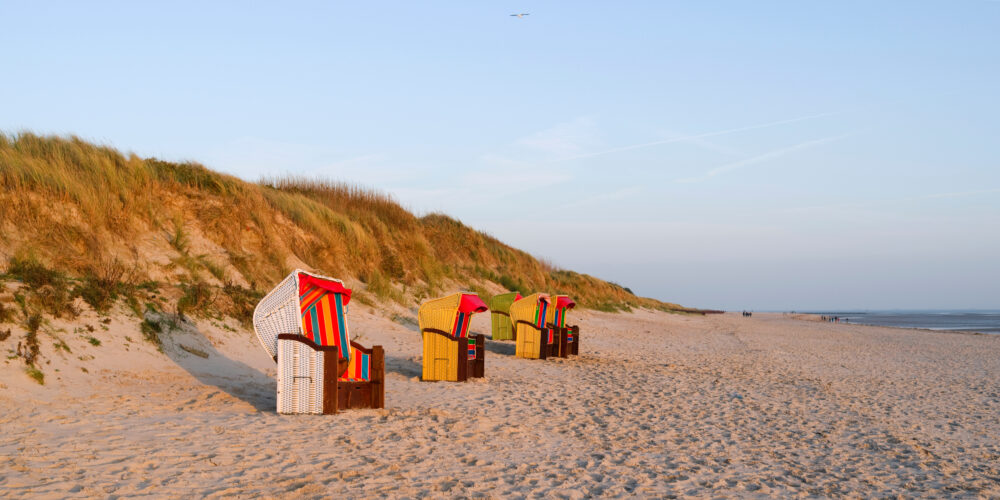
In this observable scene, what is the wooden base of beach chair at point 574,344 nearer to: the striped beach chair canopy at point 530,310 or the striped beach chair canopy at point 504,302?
the striped beach chair canopy at point 530,310

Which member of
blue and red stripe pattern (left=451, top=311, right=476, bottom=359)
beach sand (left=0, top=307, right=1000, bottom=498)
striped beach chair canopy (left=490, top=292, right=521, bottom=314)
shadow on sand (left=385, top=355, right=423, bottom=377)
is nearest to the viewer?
beach sand (left=0, top=307, right=1000, bottom=498)

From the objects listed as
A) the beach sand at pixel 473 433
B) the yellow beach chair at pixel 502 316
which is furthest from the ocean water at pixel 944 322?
the beach sand at pixel 473 433

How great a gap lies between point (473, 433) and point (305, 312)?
83.5 inches

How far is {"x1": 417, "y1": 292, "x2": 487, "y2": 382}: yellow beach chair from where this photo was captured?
933 centimetres

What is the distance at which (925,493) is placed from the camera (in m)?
4.94

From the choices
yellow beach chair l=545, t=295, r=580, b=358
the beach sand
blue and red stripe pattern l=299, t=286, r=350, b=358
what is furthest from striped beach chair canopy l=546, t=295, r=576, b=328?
blue and red stripe pattern l=299, t=286, r=350, b=358

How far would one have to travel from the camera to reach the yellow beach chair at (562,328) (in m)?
12.9

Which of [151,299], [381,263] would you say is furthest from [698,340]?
[151,299]

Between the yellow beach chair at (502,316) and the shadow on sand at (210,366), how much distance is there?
5.74 meters

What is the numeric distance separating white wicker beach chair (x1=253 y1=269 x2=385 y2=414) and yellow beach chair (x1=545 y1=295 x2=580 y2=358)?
5.99 m

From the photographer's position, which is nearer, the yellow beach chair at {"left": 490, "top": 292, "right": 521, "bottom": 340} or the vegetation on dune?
the vegetation on dune

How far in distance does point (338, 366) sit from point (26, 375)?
2.87m

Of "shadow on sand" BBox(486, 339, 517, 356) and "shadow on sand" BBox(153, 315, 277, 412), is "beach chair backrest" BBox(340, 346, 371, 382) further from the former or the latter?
"shadow on sand" BBox(486, 339, 517, 356)

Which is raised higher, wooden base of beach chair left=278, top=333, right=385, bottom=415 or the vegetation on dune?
the vegetation on dune
